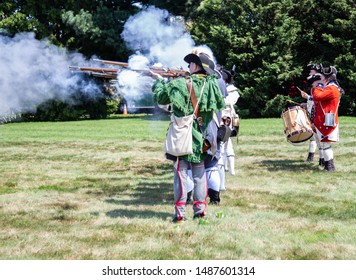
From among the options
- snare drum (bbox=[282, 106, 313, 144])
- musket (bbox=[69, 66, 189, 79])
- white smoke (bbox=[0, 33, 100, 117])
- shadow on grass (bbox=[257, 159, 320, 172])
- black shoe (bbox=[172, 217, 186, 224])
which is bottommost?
shadow on grass (bbox=[257, 159, 320, 172])

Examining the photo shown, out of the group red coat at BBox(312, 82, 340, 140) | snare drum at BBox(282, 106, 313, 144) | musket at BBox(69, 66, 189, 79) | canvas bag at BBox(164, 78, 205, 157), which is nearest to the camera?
canvas bag at BBox(164, 78, 205, 157)

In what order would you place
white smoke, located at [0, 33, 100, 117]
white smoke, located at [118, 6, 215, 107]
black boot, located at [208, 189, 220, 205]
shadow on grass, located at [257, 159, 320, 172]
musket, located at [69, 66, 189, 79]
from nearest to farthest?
black boot, located at [208, 189, 220, 205] < musket, located at [69, 66, 189, 79] < white smoke, located at [118, 6, 215, 107] < shadow on grass, located at [257, 159, 320, 172] < white smoke, located at [0, 33, 100, 117]

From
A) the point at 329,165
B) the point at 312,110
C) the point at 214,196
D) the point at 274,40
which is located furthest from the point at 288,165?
the point at 274,40

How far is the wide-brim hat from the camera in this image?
6.70 m

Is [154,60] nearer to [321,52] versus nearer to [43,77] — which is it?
[43,77]

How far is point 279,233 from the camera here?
602 centimetres

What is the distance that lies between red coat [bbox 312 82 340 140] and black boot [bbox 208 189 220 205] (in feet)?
14.1

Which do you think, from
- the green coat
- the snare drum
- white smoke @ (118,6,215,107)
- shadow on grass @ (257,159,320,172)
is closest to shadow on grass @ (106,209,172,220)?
the green coat

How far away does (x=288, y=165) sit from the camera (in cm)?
1244

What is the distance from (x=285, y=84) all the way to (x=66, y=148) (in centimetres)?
2246

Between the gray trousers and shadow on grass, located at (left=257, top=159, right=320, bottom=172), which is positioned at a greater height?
the gray trousers

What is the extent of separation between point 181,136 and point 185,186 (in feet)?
2.29

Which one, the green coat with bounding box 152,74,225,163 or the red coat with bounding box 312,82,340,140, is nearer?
the green coat with bounding box 152,74,225,163

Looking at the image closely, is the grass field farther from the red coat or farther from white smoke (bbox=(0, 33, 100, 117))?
white smoke (bbox=(0, 33, 100, 117))
